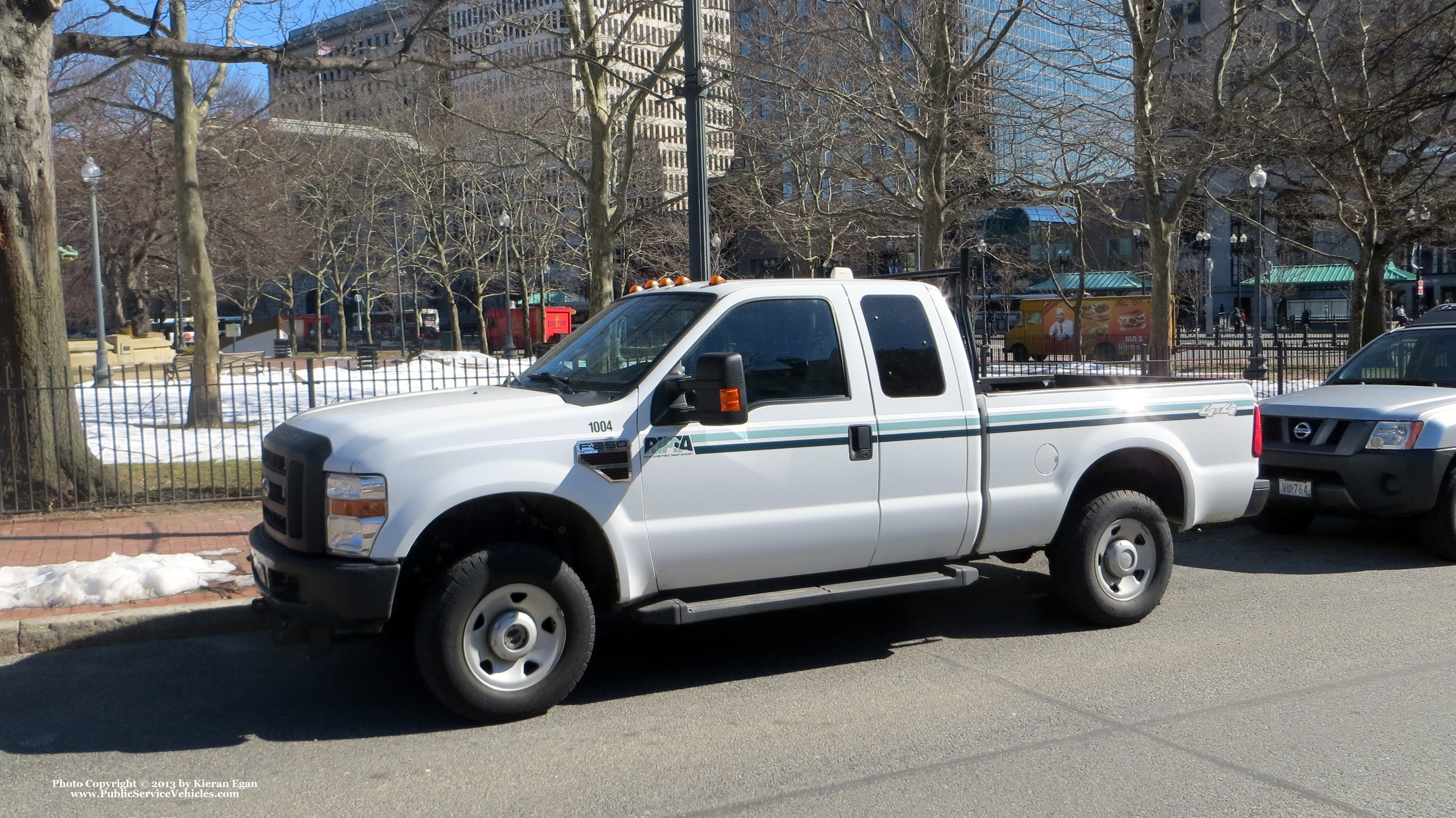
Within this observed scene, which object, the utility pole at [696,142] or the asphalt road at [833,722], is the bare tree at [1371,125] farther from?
the asphalt road at [833,722]

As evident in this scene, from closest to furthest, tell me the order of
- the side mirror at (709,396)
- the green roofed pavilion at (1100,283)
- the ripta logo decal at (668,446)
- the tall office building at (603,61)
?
1. the side mirror at (709,396)
2. the ripta logo decal at (668,446)
3. the tall office building at (603,61)
4. the green roofed pavilion at (1100,283)

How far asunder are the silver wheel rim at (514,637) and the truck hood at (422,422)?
2.41 feet

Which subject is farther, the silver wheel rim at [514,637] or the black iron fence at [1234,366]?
the black iron fence at [1234,366]

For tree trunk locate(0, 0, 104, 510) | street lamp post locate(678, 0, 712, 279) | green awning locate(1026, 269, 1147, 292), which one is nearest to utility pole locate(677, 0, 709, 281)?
street lamp post locate(678, 0, 712, 279)

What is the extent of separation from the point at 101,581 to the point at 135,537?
2151 millimetres

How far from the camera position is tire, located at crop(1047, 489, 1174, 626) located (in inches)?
272

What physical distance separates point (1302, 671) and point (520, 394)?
4.29 m

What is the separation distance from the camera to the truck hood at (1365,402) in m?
8.99

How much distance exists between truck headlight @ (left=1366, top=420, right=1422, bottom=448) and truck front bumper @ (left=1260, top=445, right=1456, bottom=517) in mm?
49

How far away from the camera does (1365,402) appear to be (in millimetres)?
9289

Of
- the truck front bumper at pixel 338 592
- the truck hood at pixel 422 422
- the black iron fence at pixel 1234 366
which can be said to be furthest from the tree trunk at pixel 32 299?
the black iron fence at pixel 1234 366

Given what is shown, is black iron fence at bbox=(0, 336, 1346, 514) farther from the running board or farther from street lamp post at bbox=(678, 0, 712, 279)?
the running board

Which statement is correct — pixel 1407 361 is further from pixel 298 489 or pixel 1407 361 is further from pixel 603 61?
pixel 298 489

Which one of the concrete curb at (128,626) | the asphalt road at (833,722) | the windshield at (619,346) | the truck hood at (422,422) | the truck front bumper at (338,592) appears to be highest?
the windshield at (619,346)
